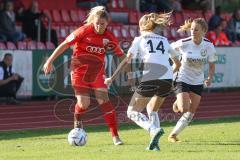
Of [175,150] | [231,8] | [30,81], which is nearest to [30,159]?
[175,150]

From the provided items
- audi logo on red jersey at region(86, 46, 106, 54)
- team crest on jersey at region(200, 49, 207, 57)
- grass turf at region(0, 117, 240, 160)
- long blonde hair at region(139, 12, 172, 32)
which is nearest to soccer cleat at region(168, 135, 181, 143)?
grass turf at region(0, 117, 240, 160)

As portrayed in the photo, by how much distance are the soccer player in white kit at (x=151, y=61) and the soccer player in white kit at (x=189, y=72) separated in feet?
2.91

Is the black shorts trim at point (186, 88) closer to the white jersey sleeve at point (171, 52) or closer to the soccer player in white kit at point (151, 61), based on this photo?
the soccer player in white kit at point (151, 61)

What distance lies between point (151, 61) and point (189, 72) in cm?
133

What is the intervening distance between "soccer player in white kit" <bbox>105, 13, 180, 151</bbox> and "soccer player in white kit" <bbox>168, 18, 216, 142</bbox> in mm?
887

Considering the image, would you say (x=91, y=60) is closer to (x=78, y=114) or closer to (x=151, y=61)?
(x=78, y=114)

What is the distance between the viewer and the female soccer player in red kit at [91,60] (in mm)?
12781

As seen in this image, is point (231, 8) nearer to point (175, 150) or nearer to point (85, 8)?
point (85, 8)

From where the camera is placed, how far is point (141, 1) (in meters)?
30.8

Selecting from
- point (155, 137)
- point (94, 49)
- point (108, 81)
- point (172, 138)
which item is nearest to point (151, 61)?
point (108, 81)

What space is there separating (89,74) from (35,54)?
9909 millimetres

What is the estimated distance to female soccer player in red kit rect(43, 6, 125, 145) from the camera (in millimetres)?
12781

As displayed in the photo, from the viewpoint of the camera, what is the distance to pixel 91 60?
12969 mm

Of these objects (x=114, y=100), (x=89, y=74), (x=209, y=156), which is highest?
(x=89, y=74)
